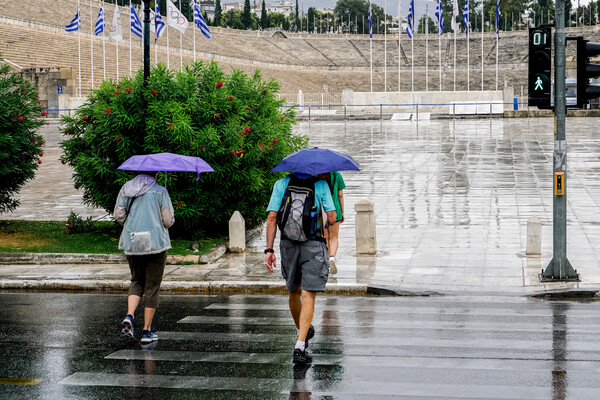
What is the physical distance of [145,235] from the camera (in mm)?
9234

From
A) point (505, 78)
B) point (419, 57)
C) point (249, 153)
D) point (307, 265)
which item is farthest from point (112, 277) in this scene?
point (419, 57)

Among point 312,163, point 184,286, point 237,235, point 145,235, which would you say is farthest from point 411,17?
point 312,163

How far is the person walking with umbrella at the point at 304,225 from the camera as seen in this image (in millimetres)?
8219

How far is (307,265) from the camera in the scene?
826cm

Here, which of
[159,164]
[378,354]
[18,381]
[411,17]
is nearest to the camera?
[18,381]

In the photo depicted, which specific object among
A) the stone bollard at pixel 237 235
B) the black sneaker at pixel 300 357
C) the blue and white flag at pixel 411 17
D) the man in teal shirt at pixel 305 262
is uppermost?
the blue and white flag at pixel 411 17

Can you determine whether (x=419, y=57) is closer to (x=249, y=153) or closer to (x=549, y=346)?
(x=249, y=153)

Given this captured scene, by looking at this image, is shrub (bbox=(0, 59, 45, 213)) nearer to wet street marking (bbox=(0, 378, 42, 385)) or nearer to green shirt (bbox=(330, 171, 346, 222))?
green shirt (bbox=(330, 171, 346, 222))

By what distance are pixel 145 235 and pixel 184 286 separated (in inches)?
149

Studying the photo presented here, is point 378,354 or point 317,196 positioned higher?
point 317,196

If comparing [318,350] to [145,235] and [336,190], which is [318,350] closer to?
[336,190]

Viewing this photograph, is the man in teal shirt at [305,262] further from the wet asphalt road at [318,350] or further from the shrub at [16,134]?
the shrub at [16,134]

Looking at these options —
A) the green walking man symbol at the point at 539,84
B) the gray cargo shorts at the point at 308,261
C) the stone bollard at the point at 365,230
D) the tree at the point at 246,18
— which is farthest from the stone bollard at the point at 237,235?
the tree at the point at 246,18

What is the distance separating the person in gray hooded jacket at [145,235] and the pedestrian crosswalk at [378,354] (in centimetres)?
40
